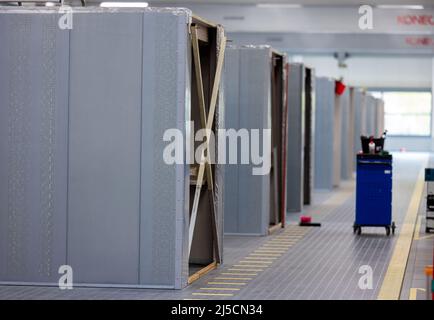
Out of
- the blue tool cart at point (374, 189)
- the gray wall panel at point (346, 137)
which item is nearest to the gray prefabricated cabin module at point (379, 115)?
the gray wall panel at point (346, 137)

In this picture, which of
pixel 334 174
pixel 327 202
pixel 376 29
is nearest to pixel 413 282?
pixel 327 202

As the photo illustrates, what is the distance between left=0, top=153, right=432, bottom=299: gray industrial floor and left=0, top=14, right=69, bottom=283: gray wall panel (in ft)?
1.39

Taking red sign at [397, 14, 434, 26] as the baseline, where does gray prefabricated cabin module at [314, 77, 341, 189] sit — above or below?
below

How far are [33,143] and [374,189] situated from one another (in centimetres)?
620

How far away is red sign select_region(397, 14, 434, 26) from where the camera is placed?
1001 inches

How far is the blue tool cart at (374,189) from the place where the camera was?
13953mm

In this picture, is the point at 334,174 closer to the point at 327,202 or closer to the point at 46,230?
the point at 327,202

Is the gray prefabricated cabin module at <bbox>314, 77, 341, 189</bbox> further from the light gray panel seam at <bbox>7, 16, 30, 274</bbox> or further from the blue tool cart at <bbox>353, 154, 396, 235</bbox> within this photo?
the light gray panel seam at <bbox>7, 16, 30, 274</bbox>

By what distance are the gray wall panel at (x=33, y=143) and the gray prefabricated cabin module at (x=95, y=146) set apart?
1cm

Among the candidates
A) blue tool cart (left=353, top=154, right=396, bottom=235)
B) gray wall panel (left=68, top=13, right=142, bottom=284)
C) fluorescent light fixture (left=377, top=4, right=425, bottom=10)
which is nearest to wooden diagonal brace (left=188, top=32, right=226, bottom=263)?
gray wall panel (left=68, top=13, right=142, bottom=284)

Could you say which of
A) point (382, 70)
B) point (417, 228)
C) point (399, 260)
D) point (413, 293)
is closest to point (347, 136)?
point (417, 228)

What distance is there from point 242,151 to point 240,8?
1282cm

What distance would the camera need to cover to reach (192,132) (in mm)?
10484

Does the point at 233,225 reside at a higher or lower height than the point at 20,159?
lower
